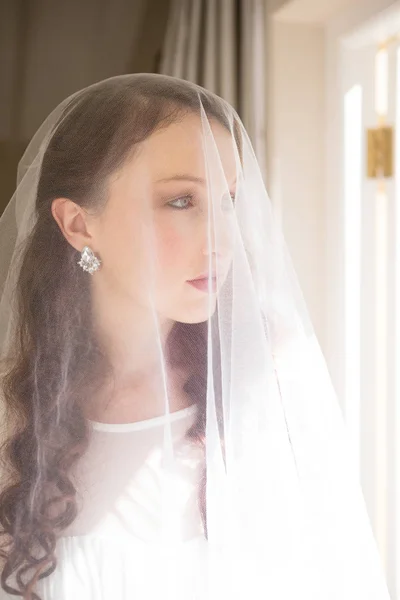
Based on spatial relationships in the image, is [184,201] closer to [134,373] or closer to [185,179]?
[185,179]

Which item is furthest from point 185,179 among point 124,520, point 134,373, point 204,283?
point 124,520

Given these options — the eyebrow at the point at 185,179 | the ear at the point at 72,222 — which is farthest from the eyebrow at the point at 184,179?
the ear at the point at 72,222

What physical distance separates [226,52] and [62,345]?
995mm

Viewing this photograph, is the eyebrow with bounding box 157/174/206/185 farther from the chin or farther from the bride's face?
the chin

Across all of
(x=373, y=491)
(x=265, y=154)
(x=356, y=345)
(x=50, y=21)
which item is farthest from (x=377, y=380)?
(x=50, y=21)

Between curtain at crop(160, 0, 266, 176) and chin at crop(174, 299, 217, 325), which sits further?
curtain at crop(160, 0, 266, 176)

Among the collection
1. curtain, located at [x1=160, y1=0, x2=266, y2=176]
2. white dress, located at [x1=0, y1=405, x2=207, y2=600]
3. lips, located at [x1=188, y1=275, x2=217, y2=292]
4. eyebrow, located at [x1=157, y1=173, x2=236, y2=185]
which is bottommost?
white dress, located at [x1=0, y1=405, x2=207, y2=600]

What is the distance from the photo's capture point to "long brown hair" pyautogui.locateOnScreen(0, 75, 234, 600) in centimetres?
86

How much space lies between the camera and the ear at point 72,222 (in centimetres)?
88

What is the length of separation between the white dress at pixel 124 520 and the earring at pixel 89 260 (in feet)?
0.68

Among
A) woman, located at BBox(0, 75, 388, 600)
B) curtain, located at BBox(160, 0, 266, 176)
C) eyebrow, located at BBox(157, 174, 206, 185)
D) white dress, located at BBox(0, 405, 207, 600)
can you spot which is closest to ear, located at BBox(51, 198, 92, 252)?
woman, located at BBox(0, 75, 388, 600)

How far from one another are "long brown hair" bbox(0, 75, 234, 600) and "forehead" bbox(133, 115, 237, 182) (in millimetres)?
14

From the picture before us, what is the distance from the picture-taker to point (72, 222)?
88 cm

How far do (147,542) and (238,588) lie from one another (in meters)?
0.13
